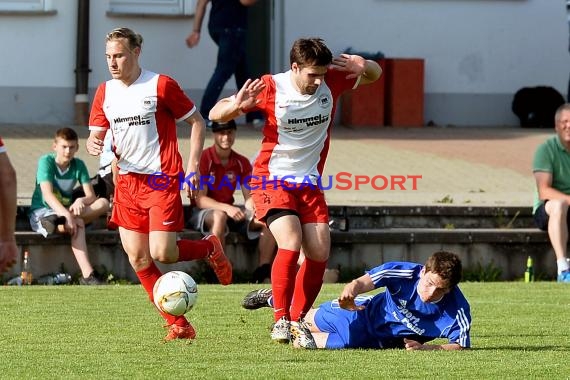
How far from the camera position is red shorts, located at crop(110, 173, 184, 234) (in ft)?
30.6

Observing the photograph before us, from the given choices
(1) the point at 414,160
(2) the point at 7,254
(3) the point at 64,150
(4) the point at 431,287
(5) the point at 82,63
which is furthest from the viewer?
(5) the point at 82,63

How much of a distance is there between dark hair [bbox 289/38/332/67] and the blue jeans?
10114 millimetres

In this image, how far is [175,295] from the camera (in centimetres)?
897

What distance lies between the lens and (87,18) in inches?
774

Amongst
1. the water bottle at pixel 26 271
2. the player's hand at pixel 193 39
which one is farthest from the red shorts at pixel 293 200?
the player's hand at pixel 193 39

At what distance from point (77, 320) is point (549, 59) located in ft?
44.1

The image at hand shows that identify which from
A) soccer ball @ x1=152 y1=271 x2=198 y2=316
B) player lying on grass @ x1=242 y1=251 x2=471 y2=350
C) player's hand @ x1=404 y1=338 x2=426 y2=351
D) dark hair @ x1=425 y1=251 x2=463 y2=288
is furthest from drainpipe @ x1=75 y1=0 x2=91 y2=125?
dark hair @ x1=425 y1=251 x2=463 y2=288

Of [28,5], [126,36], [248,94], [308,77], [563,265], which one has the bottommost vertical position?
[563,265]

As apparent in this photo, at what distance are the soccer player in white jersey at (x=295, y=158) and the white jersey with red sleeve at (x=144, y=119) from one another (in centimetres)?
47

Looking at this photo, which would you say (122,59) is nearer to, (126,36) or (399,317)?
(126,36)

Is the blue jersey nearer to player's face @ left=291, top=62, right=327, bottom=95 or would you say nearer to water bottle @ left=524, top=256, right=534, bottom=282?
player's face @ left=291, top=62, right=327, bottom=95

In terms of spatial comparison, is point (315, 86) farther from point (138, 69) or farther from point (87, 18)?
point (87, 18)

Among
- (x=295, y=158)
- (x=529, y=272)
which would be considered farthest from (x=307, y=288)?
(x=529, y=272)

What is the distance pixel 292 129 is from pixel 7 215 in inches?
125
